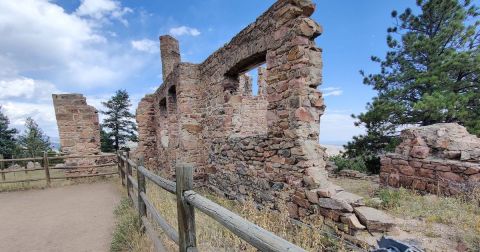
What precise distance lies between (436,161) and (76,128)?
1169 centimetres

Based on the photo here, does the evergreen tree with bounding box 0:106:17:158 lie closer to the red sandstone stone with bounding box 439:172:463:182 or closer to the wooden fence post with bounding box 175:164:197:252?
the wooden fence post with bounding box 175:164:197:252

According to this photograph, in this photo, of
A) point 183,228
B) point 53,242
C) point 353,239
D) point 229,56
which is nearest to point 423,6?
point 229,56

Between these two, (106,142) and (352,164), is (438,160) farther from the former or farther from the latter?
(106,142)

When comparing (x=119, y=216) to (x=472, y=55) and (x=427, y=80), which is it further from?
(x=472, y=55)

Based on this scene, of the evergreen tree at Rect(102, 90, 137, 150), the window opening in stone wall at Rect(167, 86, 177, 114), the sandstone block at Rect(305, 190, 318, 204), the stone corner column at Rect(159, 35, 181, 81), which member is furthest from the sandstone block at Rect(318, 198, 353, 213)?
the evergreen tree at Rect(102, 90, 137, 150)

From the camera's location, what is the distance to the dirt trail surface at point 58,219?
396 cm

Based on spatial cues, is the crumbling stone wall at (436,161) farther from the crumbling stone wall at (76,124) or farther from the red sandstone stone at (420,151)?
the crumbling stone wall at (76,124)

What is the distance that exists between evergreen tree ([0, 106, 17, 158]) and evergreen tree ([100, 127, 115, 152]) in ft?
19.8

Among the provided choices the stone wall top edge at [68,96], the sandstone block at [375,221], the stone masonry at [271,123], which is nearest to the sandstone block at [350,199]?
the stone masonry at [271,123]

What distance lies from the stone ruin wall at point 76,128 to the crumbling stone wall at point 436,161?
10.5 m

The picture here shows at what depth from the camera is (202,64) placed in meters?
7.68

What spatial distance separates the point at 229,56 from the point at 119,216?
13.5ft

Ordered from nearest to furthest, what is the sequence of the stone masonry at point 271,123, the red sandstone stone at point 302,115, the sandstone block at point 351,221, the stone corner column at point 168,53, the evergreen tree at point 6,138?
the sandstone block at point 351,221, the stone masonry at point 271,123, the red sandstone stone at point 302,115, the stone corner column at point 168,53, the evergreen tree at point 6,138

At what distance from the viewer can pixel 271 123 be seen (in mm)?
4820
